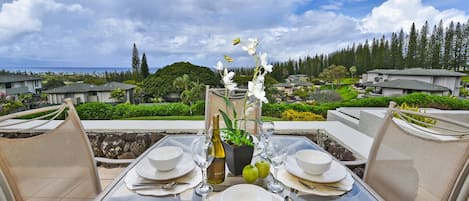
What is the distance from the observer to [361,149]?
2.04m

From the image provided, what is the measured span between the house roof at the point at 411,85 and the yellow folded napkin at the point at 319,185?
11.5 ft

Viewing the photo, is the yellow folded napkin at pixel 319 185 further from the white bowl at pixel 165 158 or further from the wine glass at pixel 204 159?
the white bowl at pixel 165 158

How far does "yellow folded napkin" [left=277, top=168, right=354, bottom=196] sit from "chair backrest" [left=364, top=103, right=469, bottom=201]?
195mm

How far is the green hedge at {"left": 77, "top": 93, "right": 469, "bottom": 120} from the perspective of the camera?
3.55 metres

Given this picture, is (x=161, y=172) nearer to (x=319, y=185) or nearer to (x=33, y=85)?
(x=319, y=185)

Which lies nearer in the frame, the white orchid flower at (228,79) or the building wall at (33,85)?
the white orchid flower at (228,79)

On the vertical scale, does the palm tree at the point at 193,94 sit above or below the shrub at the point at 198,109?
above

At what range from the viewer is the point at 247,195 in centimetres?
87

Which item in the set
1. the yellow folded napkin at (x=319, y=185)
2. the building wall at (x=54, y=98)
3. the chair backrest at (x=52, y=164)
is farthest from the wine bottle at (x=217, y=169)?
the building wall at (x=54, y=98)

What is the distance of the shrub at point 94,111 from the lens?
11.4ft

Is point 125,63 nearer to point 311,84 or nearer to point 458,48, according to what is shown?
point 311,84

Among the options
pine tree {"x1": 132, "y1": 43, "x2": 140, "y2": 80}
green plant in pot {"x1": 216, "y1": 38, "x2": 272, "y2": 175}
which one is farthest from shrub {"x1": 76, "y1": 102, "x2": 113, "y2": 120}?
green plant in pot {"x1": 216, "y1": 38, "x2": 272, "y2": 175}

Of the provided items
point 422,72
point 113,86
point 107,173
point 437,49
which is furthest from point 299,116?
point 113,86

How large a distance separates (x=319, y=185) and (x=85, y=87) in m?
3.68
